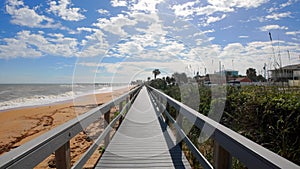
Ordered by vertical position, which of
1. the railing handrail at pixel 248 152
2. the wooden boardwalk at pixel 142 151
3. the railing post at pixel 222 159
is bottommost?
the wooden boardwalk at pixel 142 151

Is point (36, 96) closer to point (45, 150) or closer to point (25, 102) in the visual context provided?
point (25, 102)

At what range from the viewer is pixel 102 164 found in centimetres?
383

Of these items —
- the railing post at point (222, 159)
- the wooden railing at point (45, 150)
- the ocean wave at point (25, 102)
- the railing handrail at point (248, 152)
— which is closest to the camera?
the railing handrail at point (248, 152)

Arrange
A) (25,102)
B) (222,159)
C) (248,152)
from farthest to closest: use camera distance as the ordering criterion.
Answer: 1. (25,102)
2. (222,159)
3. (248,152)

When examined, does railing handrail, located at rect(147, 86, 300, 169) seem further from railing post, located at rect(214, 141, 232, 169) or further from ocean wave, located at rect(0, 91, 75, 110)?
ocean wave, located at rect(0, 91, 75, 110)

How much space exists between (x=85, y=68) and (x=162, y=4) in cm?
331

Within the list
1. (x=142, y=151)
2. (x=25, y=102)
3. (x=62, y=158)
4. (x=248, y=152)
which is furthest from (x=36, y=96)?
(x=248, y=152)

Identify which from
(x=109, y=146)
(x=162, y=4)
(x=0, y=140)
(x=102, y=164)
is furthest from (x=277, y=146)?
(x=0, y=140)

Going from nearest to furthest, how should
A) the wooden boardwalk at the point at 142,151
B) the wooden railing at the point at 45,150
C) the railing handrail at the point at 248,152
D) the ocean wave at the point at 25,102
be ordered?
1. the railing handrail at the point at 248,152
2. the wooden railing at the point at 45,150
3. the wooden boardwalk at the point at 142,151
4. the ocean wave at the point at 25,102

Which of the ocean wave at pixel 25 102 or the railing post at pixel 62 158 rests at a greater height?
the railing post at pixel 62 158

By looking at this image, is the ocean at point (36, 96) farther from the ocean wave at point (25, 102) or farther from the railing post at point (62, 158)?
the railing post at point (62, 158)

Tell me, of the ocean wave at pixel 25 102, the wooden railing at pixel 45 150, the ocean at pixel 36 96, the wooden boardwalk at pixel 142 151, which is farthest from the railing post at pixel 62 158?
the ocean wave at pixel 25 102

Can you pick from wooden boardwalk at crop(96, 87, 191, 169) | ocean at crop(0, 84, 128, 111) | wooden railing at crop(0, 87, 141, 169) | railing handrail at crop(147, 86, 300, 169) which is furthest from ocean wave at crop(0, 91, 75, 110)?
railing handrail at crop(147, 86, 300, 169)

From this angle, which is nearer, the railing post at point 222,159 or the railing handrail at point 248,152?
the railing handrail at point 248,152
